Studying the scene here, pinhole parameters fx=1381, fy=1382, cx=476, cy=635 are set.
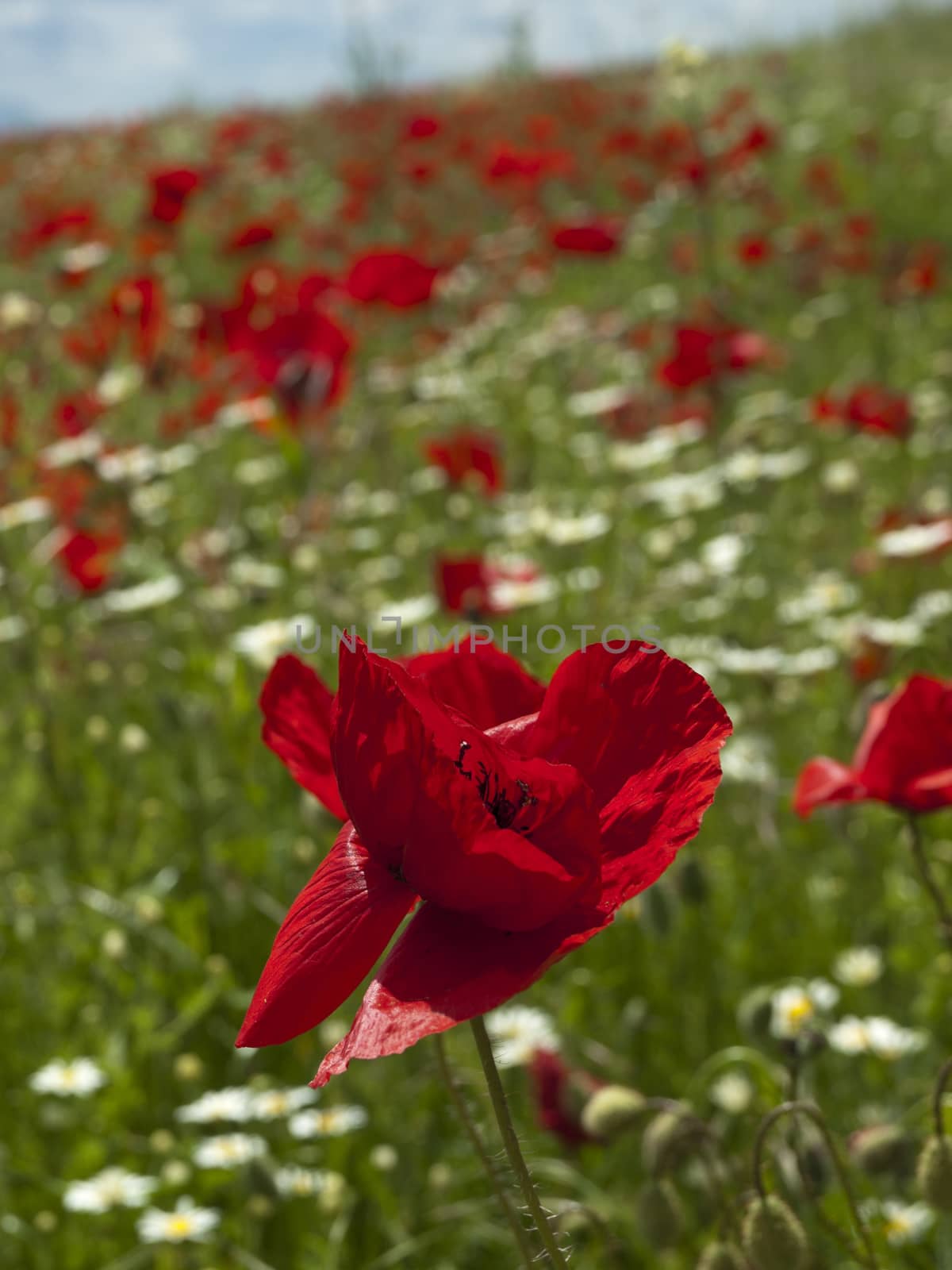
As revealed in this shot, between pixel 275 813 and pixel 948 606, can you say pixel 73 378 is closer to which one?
pixel 275 813

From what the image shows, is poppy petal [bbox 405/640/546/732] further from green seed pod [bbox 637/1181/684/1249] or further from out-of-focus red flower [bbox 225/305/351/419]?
out-of-focus red flower [bbox 225/305/351/419]

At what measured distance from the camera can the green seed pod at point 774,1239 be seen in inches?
36.1

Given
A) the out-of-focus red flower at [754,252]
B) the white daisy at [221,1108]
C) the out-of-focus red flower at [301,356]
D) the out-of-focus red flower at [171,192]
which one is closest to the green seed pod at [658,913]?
the white daisy at [221,1108]

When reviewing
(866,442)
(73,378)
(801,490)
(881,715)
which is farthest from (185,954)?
(73,378)

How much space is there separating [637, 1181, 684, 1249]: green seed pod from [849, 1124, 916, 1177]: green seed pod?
6.7 inches

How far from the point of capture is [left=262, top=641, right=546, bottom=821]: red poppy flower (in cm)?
82

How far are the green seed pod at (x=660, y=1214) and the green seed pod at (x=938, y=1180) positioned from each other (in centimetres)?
31

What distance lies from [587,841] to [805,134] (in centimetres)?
959

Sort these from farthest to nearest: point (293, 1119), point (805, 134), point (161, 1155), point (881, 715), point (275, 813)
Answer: point (805, 134)
point (275, 813)
point (161, 1155)
point (293, 1119)
point (881, 715)

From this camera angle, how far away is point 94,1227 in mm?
1768

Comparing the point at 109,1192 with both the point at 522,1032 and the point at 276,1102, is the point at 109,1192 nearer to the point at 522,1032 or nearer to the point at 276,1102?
the point at 276,1102

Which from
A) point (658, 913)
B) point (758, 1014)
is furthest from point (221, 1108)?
point (758, 1014)

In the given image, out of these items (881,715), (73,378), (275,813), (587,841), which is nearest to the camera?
(587,841)

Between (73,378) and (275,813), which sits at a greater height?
(275,813)
